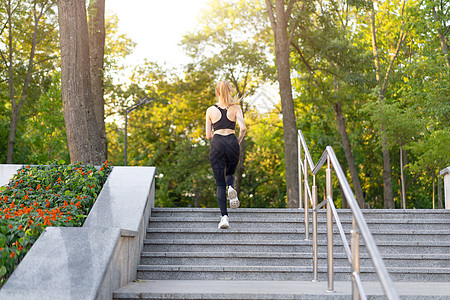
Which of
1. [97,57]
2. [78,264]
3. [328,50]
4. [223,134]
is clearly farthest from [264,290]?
[328,50]

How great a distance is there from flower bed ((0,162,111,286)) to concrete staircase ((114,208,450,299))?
86 centimetres

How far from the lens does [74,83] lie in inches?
350

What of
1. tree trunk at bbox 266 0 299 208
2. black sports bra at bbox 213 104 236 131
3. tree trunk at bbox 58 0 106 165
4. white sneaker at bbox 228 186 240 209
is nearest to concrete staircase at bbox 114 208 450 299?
white sneaker at bbox 228 186 240 209

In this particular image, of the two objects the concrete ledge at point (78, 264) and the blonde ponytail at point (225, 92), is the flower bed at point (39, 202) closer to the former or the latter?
the concrete ledge at point (78, 264)

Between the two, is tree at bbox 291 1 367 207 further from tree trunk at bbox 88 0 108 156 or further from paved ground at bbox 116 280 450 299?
paved ground at bbox 116 280 450 299

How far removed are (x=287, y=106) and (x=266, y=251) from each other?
8522mm

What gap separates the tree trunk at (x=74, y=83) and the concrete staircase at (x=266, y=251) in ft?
8.12

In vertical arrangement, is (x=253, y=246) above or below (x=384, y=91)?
below

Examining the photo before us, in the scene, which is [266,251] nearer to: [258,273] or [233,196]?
[258,273]

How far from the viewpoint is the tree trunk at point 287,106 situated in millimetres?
13477

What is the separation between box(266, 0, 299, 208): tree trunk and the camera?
44.2 feet

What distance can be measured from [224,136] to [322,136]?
2158cm

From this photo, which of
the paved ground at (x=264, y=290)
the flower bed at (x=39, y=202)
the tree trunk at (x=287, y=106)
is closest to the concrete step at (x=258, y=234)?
the flower bed at (x=39, y=202)

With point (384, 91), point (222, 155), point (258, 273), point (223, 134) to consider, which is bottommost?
point (258, 273)
